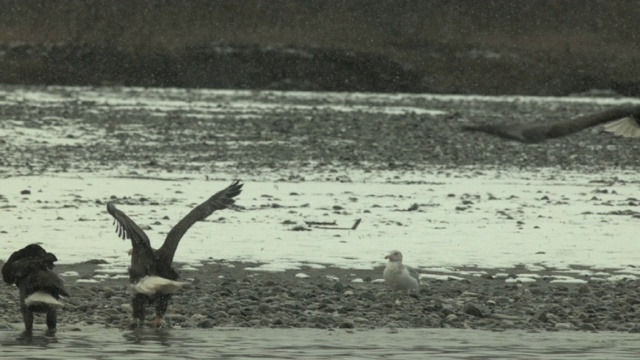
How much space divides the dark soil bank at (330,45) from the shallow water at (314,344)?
6852 centimetres

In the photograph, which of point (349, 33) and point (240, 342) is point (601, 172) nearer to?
point (240, 342)

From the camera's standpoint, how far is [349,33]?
97188mm

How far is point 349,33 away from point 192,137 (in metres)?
63.4

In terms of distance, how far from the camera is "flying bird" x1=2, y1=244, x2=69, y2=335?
457 inches

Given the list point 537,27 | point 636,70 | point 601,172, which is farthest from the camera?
point 537,27

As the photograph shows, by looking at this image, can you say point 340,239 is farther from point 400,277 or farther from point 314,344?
point 314,344

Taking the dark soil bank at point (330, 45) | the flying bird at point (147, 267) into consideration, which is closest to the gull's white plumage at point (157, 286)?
the flying bird at point (147, 267)

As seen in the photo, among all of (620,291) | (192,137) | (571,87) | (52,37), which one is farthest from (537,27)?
(620,291)

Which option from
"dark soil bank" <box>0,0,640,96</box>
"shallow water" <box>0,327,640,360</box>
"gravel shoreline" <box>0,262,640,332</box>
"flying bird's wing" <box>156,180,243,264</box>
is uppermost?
"dark soil bank" <box>0,0,640,96</box>

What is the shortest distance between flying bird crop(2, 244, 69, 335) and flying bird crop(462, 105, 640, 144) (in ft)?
10.2

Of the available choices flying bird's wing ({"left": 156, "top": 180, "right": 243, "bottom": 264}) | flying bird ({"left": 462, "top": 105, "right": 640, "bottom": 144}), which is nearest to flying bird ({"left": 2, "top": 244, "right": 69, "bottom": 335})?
flying bird's wing ({"left": 156, "top": 180, "right": 243, "bottom": 264})

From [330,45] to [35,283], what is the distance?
3191 inches

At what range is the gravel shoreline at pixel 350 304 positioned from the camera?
41.3 ft

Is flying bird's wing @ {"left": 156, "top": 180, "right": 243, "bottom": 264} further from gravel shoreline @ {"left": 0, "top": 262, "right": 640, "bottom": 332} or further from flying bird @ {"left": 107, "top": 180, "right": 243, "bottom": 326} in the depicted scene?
gravel shoreline @ {"left": 0, "top": 262, "right": 640, "bottom": 332}
